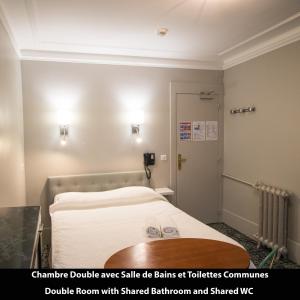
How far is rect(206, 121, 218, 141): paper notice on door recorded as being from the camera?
421cm

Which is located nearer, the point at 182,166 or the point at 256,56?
the point at 256,56

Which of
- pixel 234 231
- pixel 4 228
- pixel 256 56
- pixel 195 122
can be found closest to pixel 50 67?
pixel 195 122

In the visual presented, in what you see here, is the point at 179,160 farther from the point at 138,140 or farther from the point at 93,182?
the point at 93,182

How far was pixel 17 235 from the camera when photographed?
59.4 inches

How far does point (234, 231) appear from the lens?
157 inches

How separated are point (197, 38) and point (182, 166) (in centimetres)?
185

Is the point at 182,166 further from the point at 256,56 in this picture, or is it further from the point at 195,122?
the point at 256,56

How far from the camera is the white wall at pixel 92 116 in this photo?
137 inches

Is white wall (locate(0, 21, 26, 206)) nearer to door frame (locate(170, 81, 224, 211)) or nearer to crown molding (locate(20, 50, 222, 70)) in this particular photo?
crown molding (locate(20, 50, 222, 70))

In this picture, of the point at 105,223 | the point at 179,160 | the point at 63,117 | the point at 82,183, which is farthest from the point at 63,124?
the point at 179,160
